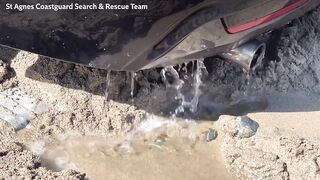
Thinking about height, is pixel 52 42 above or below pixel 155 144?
above

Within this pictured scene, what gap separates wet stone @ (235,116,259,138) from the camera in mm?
3102

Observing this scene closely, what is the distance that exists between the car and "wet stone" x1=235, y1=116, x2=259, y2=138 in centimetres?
47

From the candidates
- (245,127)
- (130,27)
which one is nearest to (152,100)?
(245,127)

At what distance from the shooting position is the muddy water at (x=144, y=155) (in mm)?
2955

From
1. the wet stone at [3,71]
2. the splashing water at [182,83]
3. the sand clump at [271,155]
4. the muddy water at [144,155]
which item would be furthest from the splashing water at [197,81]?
the wet stone at [3,71]

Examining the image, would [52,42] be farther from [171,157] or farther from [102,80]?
[171,157]

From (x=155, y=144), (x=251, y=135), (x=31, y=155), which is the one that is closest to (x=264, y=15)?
(x=251, y=135)

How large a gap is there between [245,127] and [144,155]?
538 millimetres

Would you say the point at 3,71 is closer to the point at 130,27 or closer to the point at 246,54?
the point at 130,27

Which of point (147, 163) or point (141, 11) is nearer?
point (141, 11)

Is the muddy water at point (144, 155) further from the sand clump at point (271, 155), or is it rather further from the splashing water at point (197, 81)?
the splashing water at point (197, 81)

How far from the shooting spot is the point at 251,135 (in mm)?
3107

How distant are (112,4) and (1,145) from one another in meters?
0.94

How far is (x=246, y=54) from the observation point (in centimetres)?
306
